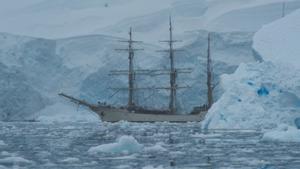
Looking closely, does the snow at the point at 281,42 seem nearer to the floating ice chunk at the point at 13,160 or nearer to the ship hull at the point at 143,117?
the ship hull at the point at 143,117

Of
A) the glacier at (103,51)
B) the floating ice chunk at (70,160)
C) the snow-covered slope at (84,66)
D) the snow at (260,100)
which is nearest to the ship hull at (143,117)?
the glacier at (103,51)

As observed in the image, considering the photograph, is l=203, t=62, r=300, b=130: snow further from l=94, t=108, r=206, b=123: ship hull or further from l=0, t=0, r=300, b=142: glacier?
l=0, t=0, r=300, b=142: glacier

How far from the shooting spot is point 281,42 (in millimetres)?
25578

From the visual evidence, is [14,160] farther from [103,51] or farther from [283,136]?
[103,51]

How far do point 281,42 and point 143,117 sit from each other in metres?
16.6

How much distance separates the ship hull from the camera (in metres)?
40.2

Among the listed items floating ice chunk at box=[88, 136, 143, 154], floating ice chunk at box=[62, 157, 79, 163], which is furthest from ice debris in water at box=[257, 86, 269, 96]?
floating ice chunk at box=[62, 157, 79, 163]

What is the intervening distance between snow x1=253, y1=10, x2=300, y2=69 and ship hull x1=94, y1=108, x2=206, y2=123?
1264 cm

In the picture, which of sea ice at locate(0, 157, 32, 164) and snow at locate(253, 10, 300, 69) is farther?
snow at locate(253, 10, 300, 69)

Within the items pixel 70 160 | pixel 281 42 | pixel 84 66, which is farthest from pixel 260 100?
pixel 84 66

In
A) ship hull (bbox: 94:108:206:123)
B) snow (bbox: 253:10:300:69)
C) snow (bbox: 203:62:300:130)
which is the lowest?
ship hull (bbox: 94:108:206:123)

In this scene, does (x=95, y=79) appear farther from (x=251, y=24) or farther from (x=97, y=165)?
(x=97, y=165)

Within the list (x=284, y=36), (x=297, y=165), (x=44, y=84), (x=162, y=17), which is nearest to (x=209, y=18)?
(x=162, y=17)

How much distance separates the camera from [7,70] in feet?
150
